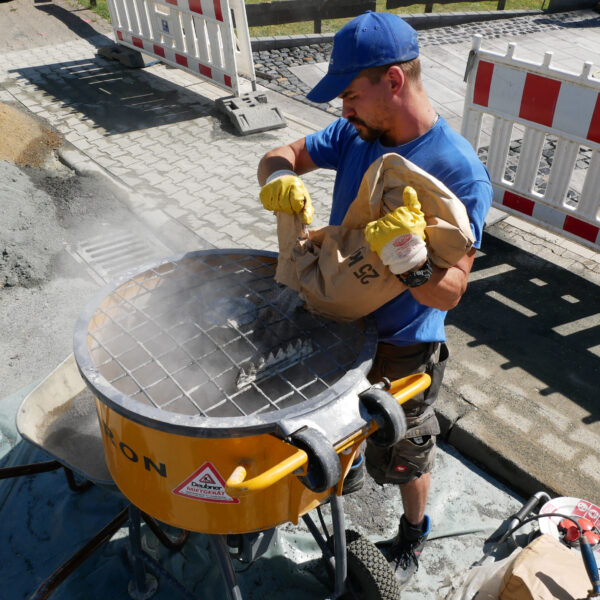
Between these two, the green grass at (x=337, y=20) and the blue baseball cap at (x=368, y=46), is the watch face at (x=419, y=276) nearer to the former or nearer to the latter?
the blue baseball cap at (x=368, y=46)

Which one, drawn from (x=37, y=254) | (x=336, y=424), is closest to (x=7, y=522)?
(x=336, y=424)

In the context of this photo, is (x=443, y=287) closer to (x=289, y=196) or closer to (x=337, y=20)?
(x=289, y=196)

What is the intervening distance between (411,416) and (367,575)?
25.1 inches

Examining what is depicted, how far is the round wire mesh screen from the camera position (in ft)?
5.84

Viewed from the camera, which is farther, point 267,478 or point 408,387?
point 408,387

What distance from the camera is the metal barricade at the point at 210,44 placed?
254 inches

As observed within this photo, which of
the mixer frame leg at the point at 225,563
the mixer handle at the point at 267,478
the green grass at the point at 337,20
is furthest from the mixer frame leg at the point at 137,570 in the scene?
the green grass at the point at 337,20

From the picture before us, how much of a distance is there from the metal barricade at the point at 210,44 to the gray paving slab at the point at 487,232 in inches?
10.2

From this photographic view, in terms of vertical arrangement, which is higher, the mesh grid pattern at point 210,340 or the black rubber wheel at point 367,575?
the mesh grid pattern at point 210,340

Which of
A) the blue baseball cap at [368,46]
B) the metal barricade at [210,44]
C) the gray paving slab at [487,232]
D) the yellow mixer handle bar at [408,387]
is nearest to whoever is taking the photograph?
the yellow mixer handle bar at [408,387]

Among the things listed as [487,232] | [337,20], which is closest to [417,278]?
[487,232]

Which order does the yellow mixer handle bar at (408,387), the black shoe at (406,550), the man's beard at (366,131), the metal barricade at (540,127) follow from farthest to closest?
the metal barricade at (540,127), the black shoe at (406,550), the man's beard at (366,131), the yellow mixer handle bar at (408,387)

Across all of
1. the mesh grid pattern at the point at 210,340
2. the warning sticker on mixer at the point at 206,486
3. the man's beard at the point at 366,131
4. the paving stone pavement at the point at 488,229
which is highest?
the man's beard at the point at 366,131

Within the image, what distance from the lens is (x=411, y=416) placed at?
2.27 metres
